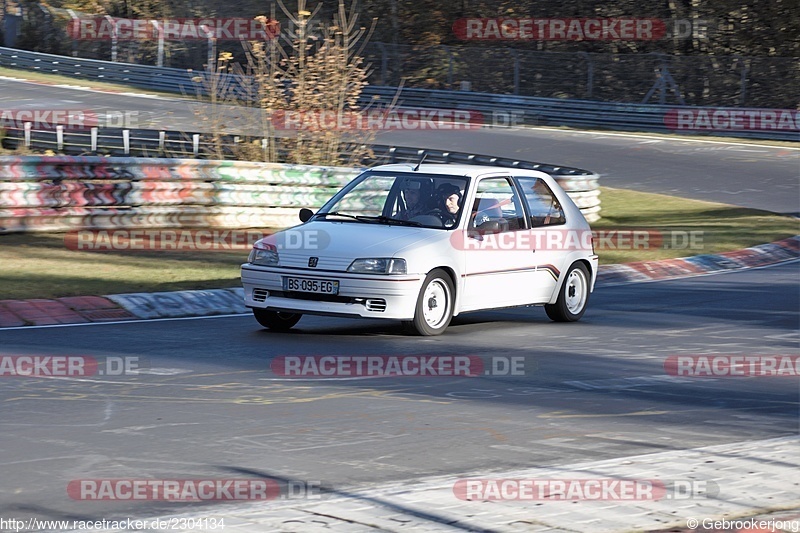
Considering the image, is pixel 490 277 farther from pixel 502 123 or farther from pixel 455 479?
pixel 502 123

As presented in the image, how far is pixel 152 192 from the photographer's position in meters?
17.6

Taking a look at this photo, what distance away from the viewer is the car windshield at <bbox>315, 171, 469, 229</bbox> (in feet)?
37.7

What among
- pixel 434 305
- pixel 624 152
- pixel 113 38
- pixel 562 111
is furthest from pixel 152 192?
pixel 113 38

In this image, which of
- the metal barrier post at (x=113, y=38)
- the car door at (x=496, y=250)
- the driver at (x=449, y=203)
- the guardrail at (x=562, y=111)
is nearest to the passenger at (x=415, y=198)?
the driver at (x=449, y=203)

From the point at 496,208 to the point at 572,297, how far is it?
1.42 meters

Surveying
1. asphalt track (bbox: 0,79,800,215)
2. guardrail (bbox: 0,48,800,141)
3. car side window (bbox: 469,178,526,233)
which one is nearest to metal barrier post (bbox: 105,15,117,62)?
guardrail (bbox: 0,48,800,141)

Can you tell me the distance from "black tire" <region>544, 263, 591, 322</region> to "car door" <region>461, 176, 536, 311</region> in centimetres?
50

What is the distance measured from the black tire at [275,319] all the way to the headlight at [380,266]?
103 centimetres

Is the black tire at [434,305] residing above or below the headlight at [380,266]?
below

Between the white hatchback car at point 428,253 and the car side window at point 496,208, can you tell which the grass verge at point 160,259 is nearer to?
the white hatchback car at point 428,253

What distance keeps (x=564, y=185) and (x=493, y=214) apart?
10.2 m

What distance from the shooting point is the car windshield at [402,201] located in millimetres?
11492

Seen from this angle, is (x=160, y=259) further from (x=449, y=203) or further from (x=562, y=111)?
(x=562, y=111)

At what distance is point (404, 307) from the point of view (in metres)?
10.7
